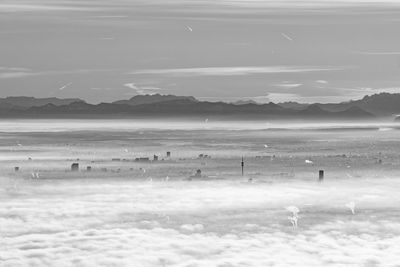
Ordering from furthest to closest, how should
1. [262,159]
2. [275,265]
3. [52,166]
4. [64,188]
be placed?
[262,159] → [52,166] → [64,188] → [275,265]

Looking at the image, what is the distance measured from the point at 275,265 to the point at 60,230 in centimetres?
1472

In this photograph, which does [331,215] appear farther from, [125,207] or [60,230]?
[60,230]

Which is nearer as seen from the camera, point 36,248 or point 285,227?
point 36,248

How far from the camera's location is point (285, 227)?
55469mm

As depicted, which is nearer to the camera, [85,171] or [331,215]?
[331,215]

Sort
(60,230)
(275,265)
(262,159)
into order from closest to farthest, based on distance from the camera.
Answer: (275,265) < (60,230) < (262,159)

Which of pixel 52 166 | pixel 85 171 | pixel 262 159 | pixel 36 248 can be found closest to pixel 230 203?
pixel 36 248

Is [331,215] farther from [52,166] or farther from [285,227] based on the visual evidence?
[52,166]

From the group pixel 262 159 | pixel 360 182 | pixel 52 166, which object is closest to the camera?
pixel 360 182

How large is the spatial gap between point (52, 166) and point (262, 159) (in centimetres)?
3605

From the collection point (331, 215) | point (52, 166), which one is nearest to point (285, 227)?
point (331, 215)

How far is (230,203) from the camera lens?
67938mm

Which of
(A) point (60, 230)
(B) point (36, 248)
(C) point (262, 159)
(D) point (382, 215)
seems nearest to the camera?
(B) point (36, 248)

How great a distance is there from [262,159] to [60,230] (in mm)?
87915
